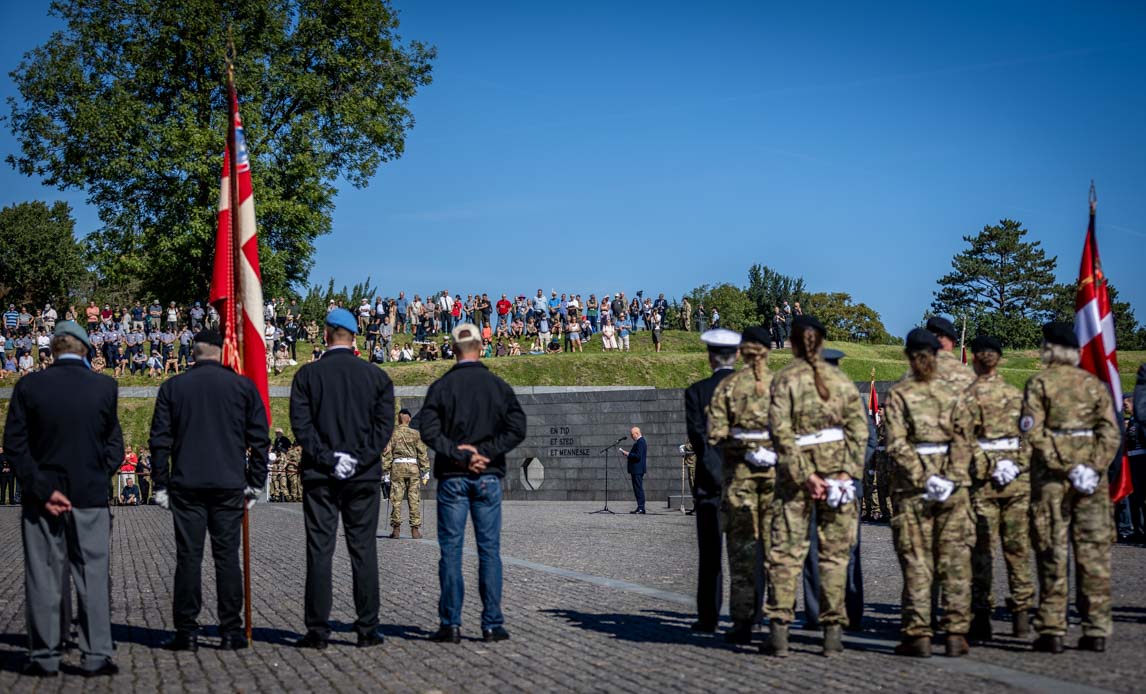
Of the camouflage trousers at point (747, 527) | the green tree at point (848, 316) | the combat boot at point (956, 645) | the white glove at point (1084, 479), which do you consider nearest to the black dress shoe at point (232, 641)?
the camouflage trousers at point (747, 527)

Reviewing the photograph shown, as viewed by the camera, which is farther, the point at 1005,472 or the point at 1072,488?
the point at 1005,472

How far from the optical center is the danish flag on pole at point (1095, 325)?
990cm

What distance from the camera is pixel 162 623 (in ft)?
30.2

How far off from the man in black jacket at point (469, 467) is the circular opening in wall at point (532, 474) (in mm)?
25485

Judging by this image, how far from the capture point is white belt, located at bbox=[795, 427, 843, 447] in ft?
24.2

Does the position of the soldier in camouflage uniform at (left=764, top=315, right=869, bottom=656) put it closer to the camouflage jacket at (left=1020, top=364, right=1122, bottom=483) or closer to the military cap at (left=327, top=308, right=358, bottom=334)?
the camouflage jacket at (left=1020, top=364, right=1122, bottom=483)

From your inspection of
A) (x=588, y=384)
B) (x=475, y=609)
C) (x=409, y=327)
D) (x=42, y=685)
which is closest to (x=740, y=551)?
(x=475, y=609)

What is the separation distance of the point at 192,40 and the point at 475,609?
3647 cm

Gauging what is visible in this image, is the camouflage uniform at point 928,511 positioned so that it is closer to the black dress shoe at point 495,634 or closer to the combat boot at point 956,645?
the combat boot at point 956,645

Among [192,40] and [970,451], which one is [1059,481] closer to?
[970,451]

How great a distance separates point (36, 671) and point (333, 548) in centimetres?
187

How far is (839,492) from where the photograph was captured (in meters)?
7.26

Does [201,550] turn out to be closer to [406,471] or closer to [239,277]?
[239,277]

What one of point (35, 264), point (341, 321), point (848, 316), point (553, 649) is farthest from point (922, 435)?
point (848, 316)
